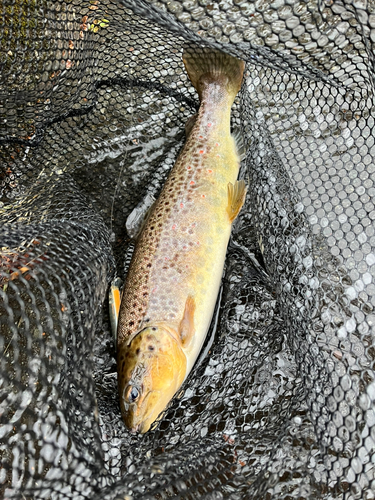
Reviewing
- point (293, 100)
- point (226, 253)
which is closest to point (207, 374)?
point (226, 253)

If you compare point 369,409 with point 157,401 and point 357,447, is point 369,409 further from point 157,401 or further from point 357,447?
point 157,401

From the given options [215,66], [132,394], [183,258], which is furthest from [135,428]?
[215,66]

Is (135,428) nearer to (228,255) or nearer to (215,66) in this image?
(228,255)

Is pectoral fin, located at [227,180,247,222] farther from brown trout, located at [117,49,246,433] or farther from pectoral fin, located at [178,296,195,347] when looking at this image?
pectoral fin, located at [178,296,195,347]

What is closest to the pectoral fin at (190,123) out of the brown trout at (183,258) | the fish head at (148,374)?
the brown trout at (183,258)

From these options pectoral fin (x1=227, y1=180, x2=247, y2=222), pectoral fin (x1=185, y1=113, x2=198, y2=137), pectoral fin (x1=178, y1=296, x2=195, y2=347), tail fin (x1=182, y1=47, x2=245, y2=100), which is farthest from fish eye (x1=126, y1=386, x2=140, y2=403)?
tail fin (x1=182, y1=47, x2=245, y2=100)

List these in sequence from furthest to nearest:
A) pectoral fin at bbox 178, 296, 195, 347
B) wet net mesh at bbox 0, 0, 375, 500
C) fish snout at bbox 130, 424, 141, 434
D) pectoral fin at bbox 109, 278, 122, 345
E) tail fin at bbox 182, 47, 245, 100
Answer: tail fin at bbox 182, 47, 245, 100
pectoral fin at bbox 109, 278, 122, 345
pectoral fin at bbox 178, 296, 195, 347
fish snout at bbox 130, 424, 141, 434
wet net mesh at bbox 0, 0, 375, 500
